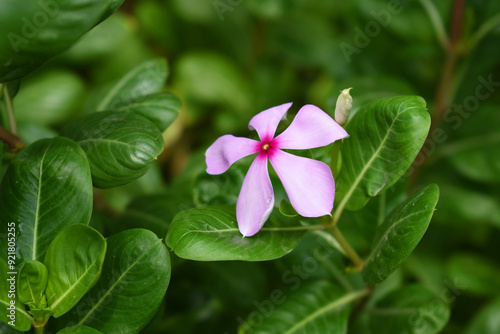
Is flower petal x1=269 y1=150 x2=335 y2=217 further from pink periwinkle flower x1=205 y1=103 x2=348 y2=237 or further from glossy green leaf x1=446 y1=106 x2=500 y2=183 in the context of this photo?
glossy green leaf x1=446 y1=106 x2=500 y2=183

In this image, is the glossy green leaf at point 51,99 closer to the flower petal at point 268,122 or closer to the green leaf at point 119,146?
the green leaf at point 119,146

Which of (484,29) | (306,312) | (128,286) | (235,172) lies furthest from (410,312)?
(484,29)

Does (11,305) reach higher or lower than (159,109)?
lower

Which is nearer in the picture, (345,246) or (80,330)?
(80,330)

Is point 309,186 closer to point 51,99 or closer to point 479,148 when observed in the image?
point 479,148

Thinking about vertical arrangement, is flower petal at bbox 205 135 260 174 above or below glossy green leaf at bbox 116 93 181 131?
above

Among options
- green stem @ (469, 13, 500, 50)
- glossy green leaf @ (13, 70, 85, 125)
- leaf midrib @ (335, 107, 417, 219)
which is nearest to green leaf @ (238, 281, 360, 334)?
leaf midrib @ (335, 107, 417, 219)

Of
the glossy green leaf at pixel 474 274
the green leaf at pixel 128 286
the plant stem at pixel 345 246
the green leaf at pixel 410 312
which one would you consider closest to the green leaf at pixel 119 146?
the green leaf at pixel 128 286
